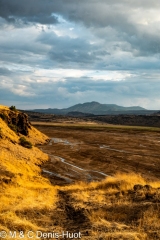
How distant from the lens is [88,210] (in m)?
12.6

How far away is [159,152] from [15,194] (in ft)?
123

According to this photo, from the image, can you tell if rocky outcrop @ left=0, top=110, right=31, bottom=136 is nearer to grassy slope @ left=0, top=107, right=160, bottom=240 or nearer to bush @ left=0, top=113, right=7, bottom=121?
bush @ left=0, top=113, right=7, bottom=121

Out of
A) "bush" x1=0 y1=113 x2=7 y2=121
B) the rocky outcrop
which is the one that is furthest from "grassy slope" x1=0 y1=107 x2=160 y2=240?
the rocky outcrop

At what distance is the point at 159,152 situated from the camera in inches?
1868

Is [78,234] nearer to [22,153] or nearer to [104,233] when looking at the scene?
[104,233]

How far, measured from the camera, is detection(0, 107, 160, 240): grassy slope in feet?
33.1

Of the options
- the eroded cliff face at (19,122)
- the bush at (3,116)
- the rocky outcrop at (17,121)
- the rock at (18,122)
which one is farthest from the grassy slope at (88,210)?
the eroded cliff face at (19,122)

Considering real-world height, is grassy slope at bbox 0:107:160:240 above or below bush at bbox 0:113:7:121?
below

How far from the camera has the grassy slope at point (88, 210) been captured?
33.1 feet

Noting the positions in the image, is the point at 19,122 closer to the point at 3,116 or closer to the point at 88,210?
the point at 3,116

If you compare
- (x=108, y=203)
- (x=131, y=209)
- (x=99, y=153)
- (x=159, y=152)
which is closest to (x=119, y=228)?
(x=131, y=209)

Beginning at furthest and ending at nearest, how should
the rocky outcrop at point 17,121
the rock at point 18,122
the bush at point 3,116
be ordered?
the rock at point 18,122 → the rocky outcrop at point 17,121 → the bush at point 3,116

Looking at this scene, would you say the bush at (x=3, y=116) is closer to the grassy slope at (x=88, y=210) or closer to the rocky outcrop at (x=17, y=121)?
the rocky outcrop at (x=17, y=121)

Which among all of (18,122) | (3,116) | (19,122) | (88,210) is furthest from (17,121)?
(88,210)
